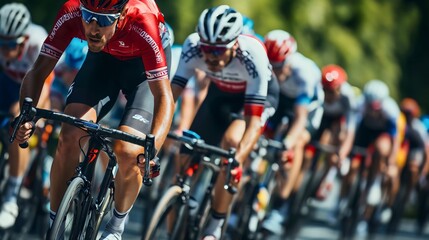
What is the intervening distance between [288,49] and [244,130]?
92.0 inches

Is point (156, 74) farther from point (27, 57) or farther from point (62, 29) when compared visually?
point (27, 57)

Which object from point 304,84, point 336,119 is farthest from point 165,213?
point 336,119

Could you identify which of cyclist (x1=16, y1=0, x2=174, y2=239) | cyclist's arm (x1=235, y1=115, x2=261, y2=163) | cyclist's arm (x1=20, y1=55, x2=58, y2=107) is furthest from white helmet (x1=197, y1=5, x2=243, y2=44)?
cyclist's arm (x1=20, y1=55, x2=58, y2=107)

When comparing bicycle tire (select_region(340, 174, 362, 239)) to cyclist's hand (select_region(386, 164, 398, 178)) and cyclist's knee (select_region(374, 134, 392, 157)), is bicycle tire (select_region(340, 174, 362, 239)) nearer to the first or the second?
cyclist's knee (select_region(374, 134, 392, 157))

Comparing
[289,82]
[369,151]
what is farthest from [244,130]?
[369,151]

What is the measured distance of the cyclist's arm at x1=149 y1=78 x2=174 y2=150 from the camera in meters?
6.70

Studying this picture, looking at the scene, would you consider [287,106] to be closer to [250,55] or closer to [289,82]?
[289,82]

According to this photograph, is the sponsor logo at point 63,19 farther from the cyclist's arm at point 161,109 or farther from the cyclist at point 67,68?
the cyclist at point 67,68

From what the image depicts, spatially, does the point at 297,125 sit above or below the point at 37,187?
above

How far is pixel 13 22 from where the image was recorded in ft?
29.8

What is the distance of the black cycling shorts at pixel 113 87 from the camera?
7043 millimetres

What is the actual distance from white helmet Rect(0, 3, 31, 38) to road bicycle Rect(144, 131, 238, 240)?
1894 mm

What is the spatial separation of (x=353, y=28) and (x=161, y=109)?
14460mm

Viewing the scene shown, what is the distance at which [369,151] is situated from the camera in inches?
574
